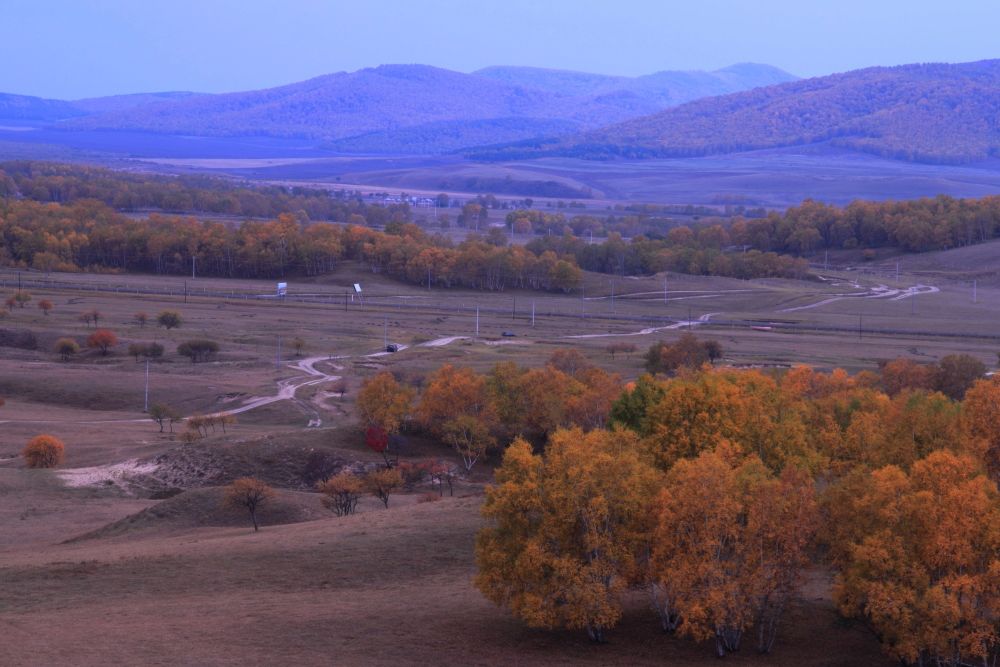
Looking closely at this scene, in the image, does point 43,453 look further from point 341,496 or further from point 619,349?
point 619,349

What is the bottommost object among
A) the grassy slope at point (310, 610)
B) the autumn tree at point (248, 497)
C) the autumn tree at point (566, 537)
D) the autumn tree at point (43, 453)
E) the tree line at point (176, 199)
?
the autumn tree at point (43, 453)

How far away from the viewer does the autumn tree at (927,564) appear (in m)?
17.9

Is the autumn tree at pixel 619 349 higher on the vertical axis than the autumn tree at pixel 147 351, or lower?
higher

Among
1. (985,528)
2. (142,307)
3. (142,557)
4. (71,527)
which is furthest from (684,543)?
(142,307)

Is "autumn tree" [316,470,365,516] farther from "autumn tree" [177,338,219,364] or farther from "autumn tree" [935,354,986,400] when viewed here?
"autumn tree" [177,338,219,364]

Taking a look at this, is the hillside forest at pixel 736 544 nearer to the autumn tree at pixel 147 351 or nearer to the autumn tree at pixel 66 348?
the autumn tree at pixel 147 351

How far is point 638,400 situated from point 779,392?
3617 mm

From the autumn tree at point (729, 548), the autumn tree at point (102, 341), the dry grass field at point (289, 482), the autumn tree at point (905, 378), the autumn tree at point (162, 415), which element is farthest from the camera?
the autumn tree at point (102, 341)

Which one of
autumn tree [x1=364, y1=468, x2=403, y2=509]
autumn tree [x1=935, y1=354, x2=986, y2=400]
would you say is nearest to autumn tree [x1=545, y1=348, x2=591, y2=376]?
autumn tree [x1=935, y1=354, x2=986, y2=400]

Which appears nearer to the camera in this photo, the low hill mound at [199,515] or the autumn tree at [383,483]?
the low hill mound at [199,515]

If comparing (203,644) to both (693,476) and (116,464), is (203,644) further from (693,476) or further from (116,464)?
(116,464)

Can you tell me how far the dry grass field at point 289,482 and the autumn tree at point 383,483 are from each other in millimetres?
416

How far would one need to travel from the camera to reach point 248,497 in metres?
31.5

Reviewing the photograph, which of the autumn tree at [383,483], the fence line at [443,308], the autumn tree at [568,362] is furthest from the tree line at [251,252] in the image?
the autumn tree at [383,483]
